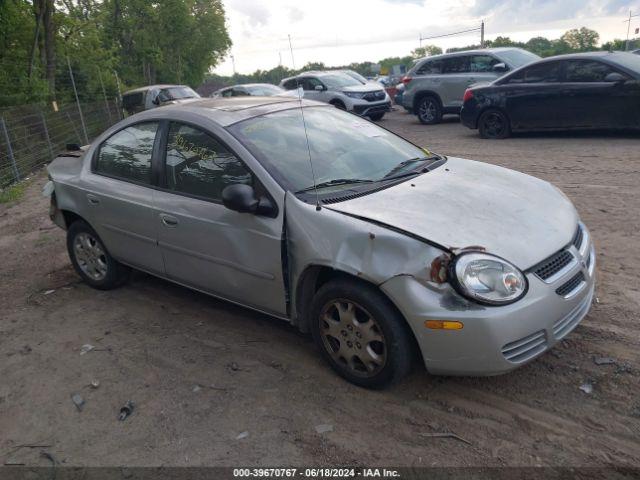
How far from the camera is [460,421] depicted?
3.00 metres

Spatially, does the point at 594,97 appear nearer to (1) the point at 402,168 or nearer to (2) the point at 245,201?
(1) the point at 402,168

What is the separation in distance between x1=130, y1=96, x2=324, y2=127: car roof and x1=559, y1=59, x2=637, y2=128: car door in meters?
6.90

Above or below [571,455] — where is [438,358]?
above

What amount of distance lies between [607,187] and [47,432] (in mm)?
6457

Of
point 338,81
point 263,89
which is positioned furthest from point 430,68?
point 263,89

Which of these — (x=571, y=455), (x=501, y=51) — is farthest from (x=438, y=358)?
(x=501, y=51)

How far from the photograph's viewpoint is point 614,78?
9.33 m

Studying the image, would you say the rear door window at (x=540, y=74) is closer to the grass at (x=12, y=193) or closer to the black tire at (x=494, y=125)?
the black tire at (x=494, y=125)

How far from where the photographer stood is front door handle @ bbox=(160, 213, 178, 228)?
405 centimetres

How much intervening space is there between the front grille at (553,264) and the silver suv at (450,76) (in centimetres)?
1053

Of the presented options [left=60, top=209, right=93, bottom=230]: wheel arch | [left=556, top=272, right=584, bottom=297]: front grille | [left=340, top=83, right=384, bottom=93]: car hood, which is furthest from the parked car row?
[left=60, top=209, right=93, bottom=230]: wheel arch

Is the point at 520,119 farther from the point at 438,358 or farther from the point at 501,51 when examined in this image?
the point at 438,358

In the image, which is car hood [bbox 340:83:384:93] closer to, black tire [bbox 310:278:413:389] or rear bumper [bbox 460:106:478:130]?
rear bumper [bbox 460:106:478:130]

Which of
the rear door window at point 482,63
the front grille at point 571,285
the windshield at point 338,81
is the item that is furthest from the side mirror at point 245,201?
the windshield at point 338,81
